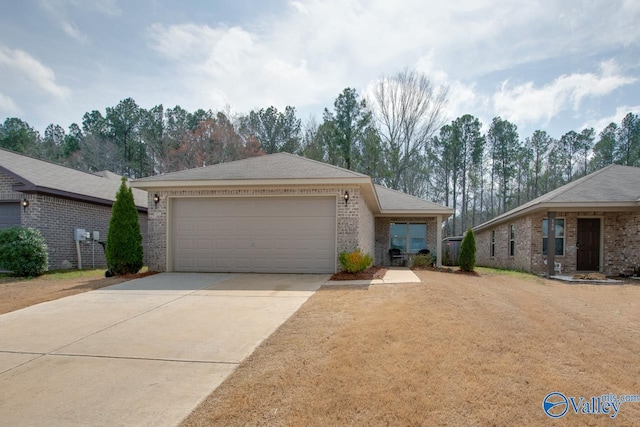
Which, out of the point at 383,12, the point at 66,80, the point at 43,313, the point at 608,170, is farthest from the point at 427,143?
the point at 43,313

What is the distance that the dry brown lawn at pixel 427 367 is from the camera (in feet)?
9.37

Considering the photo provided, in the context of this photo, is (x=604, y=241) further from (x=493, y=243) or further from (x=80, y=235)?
(x=80, y=235)

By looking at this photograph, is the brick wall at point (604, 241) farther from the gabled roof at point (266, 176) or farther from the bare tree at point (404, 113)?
the bare tree at point (404, 113)

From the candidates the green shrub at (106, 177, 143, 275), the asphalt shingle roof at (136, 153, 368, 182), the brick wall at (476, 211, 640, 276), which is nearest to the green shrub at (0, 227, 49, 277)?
the green shrub at (106, 177, 143, 275)

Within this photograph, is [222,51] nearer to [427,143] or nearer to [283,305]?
[283,305]

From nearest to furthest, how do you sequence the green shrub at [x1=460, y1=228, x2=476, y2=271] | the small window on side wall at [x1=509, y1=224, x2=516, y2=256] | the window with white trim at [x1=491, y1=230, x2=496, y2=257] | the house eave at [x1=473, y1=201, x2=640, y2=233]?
the house eave at [x1=473, y1=201, x2=640, y2=233] < the green shrub at [x1=460, y1=228, x2=476, y2=271] < the small window on side wall at [x1=509, y1=224, x2=516, y2=256] < the window with white trim at [x1=491, y1=230, x2=496, y2=257]

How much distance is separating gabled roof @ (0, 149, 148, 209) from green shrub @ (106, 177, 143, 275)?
3.44 m

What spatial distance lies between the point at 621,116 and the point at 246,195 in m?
34.8

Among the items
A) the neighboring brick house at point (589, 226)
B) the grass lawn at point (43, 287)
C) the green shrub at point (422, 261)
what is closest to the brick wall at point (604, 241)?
the neighboring brick house at point (589, 226)

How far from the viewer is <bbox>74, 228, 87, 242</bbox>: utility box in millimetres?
12812

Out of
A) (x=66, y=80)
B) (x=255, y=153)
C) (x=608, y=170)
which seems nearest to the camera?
(x=66, y=80)

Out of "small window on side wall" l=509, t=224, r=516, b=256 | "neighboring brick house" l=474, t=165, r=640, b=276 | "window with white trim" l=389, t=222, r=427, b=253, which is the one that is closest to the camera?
"neighboring brick house" l=474, t=165, r=640, b=276

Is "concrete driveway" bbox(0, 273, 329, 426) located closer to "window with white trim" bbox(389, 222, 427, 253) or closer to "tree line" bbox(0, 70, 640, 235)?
"window with white trim" bbox(389, 222, 427, 253)

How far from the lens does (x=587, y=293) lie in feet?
28.9
